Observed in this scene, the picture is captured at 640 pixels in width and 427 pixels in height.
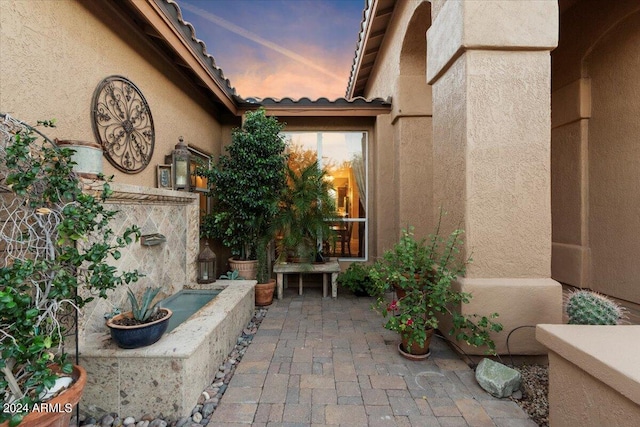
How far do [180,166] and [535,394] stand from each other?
424 centimetres

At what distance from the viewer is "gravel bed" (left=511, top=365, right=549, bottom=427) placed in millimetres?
1979

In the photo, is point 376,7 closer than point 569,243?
No

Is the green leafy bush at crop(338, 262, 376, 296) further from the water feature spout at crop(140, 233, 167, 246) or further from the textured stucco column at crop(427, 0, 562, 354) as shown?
the water feature spout at crop(140, 233, 167, 246)

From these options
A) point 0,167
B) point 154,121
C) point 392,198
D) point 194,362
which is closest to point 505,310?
point 194,362

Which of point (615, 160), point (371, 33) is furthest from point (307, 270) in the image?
point (371, 33)

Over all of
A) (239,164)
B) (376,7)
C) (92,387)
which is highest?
(376,7)

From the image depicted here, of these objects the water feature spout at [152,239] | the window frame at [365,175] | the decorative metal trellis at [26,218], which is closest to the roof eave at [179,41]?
the window frame at [365,175]

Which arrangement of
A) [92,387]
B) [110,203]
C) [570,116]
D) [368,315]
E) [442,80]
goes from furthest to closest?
[570,116], [368,315], [442,80], [110,203], [92,387]

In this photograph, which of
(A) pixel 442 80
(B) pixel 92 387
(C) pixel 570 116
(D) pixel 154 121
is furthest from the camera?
(C) pixel 570 116

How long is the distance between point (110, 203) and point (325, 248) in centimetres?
348

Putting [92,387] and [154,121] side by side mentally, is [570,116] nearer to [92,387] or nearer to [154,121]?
[154,121]

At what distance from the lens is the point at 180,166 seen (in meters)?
3.66

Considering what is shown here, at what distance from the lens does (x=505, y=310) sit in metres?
2.54

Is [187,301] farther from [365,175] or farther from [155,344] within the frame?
[365,175]
